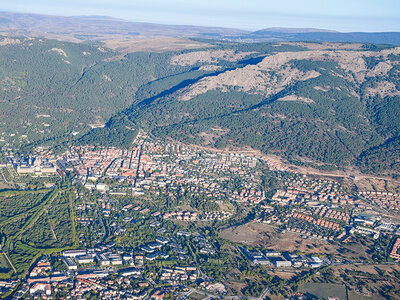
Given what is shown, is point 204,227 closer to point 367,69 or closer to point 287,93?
point 287,93

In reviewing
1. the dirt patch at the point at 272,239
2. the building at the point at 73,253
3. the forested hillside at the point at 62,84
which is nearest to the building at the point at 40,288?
the building at the point at 73,253

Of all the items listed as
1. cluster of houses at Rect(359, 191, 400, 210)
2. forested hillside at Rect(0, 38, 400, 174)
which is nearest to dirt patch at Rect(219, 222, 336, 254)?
cluster of houses at Rect(359, 191, 400, 210)

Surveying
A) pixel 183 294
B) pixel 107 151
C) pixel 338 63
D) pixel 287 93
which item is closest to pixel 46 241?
pixel 183 294

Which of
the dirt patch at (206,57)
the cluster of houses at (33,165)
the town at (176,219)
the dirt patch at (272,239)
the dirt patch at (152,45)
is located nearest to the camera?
the town at (176,219)

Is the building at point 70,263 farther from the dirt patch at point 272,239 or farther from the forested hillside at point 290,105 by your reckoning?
the forested hillside at point 290,105

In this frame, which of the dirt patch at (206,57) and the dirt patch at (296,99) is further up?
the dirt patch at (206,57)

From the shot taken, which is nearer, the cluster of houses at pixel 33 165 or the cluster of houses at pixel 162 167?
the cluster of houses at pixel 162 167

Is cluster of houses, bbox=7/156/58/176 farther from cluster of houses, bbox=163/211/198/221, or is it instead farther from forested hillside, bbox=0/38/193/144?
cluster of houses, bbox=163/211/198/221

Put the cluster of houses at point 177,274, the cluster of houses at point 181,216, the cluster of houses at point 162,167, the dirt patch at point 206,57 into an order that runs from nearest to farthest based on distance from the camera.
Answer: the cluster of houses at point 177,274
the cluster of houses at point 181,216
the cluster of houses at point 162,167
the dirt patch at point 206,57

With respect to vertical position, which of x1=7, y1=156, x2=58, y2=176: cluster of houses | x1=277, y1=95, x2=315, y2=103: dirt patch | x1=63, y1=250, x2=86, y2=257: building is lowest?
x1=7, y1=156, x2=58, y2=176: cluster of houses

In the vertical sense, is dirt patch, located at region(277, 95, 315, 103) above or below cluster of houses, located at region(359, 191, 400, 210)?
above

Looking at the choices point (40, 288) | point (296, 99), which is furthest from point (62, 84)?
point (40, 288)
